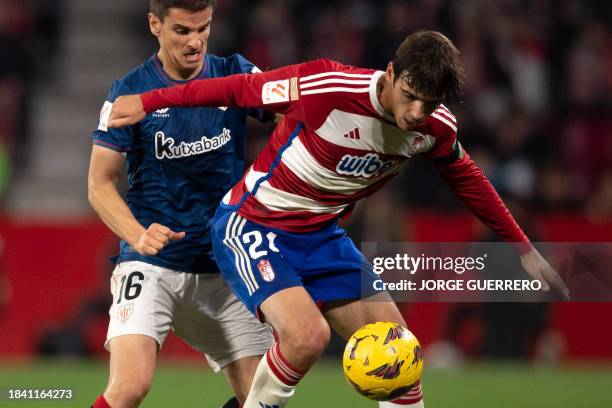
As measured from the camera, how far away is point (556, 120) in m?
12.7

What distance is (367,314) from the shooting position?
5352mm

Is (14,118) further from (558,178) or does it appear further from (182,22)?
(182,22)

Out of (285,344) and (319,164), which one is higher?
(319,164)

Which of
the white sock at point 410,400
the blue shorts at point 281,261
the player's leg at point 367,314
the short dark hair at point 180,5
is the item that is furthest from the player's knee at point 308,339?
the short dark hair at point 180,5

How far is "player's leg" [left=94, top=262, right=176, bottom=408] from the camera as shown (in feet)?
16.8

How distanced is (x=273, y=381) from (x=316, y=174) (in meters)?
0.97

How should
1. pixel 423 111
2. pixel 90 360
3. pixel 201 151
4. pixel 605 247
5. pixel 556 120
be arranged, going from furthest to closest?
pixel 556 120
pixel 90 360
pixel 605 247
pixel 201 151
pixel 423 111

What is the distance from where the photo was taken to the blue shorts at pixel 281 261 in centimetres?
514

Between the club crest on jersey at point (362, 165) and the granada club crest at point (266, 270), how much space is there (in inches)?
21.3

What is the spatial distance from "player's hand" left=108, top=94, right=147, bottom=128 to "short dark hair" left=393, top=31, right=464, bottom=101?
1.15 m

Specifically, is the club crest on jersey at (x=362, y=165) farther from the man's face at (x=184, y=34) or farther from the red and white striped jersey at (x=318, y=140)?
the man's face at (x=184, y=34)

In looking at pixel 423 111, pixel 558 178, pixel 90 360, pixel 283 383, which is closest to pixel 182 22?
pixel 423 111

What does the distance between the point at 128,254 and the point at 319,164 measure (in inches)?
46.1

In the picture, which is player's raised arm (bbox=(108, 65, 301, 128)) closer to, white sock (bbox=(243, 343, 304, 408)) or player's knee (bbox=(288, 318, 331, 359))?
player's knee (bbox=(288, 318, 331, 359))
